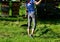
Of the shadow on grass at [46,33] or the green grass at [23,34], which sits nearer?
the green grass at [23,34]

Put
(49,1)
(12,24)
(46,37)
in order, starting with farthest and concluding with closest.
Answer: (49,1) → (12,24) → (46,37)

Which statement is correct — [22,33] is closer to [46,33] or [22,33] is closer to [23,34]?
[23,34]

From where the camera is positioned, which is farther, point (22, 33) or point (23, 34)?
point (22, 33)

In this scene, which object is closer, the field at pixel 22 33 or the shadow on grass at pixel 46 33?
the field at pixel 22 33

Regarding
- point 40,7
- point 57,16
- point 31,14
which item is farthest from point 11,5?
point 31,14

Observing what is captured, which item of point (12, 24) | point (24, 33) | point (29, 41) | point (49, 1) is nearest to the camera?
point (29, 41)

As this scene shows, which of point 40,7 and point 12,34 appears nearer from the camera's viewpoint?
point 12,34

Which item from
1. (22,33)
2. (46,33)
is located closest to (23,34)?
(22,33)

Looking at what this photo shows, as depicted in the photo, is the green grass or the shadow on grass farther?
the shadow on grass

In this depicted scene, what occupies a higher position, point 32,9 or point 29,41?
point 32,9

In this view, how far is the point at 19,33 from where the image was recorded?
1034cm

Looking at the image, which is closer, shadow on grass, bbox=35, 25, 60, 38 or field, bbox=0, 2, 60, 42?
field, bbox=0, 2, 60, 42

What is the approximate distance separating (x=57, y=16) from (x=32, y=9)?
6.50m

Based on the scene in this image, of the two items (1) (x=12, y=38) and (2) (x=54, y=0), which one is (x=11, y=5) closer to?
(2) (x=54, y=0)
